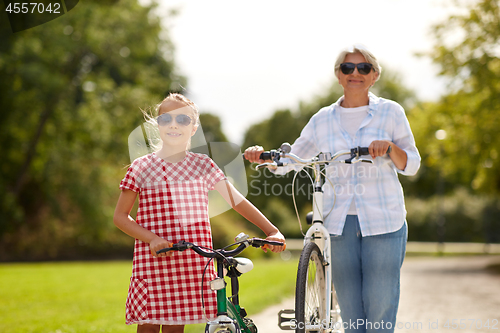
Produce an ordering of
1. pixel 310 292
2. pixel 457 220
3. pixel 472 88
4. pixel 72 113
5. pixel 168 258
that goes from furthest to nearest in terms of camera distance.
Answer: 1. pixel 457 220
2. pixel 72 113
3. pixel 472 88
4. pixel 310 292
5. pixel 168 258

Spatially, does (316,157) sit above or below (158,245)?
above

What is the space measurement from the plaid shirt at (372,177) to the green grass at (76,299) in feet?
9.34

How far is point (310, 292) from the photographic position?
3.29 meters

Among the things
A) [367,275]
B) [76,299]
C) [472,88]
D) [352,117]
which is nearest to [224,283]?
[367,275]

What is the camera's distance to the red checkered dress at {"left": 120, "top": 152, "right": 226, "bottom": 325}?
2760 millimetres

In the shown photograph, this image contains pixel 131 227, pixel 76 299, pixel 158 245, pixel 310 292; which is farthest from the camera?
pixel 76 299

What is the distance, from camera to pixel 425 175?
152ft

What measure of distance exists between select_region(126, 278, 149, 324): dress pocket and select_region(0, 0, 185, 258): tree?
64.8 feet

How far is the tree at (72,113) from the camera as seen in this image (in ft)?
71.8

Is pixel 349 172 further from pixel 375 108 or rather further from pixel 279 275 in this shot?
pixel 279 275

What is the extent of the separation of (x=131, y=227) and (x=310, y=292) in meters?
1.21

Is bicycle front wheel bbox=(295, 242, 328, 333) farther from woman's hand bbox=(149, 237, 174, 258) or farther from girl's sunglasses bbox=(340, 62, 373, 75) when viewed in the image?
girl's sunglasses bbox=(340, 62, 373, 75)

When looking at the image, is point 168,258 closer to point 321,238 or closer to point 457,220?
point 321,238

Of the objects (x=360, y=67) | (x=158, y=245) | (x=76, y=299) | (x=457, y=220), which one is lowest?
(x=457, y=220)
